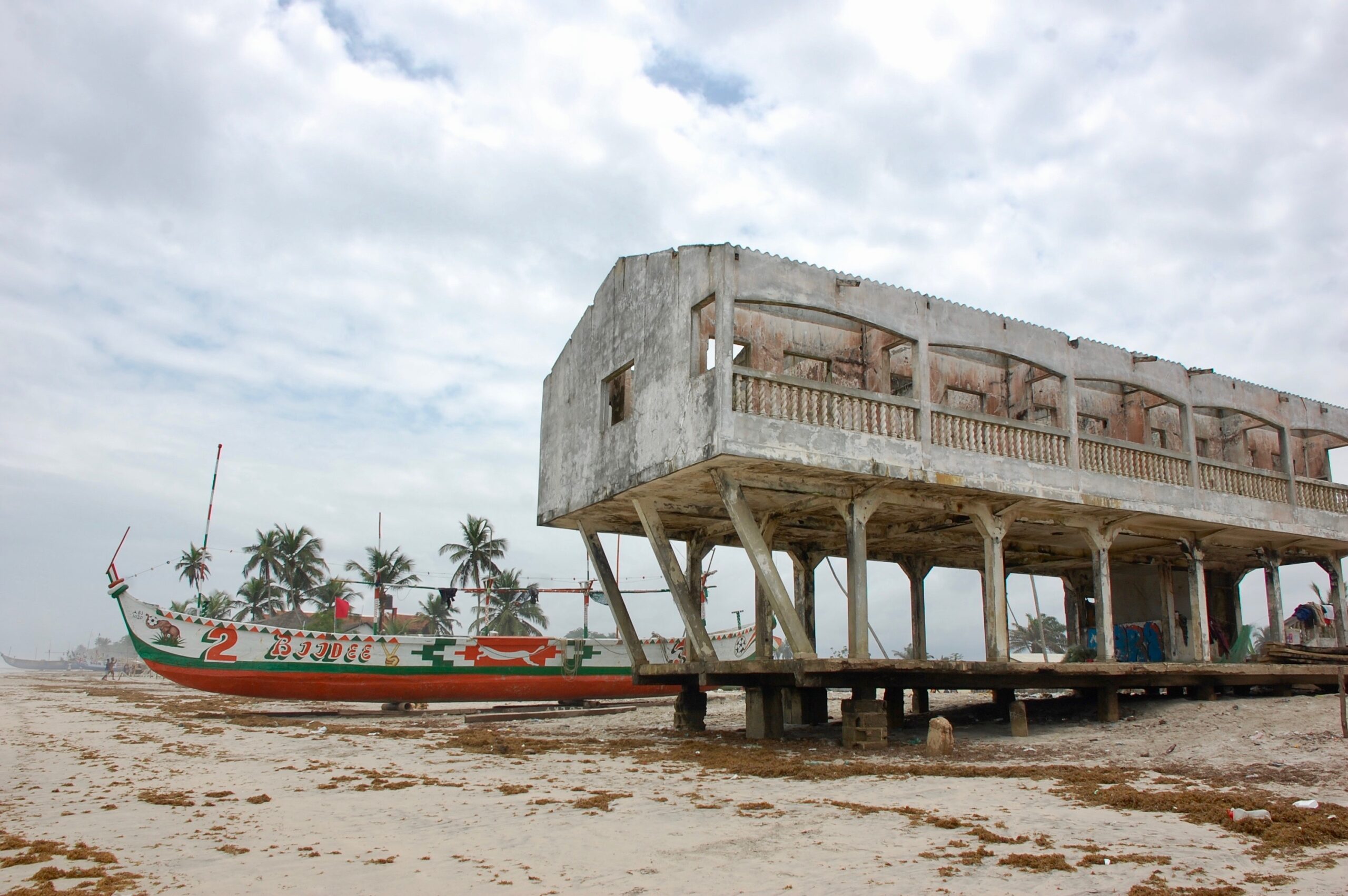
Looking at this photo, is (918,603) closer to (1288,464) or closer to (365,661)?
(1288,464)

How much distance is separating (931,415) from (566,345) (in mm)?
7356

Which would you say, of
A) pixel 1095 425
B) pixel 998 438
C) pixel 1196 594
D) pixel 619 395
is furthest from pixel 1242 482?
pixel 619 395

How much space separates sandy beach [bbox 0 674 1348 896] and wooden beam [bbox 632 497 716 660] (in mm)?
1546

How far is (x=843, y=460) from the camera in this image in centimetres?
1290

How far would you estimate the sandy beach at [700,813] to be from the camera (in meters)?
5.38

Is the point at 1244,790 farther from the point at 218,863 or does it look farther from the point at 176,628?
the point at 176,628

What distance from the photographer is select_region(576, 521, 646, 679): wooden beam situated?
1716cm

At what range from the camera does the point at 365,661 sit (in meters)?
23.4

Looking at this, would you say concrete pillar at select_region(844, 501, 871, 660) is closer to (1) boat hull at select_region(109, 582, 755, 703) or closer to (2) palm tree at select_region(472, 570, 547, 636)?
(1) boat hull at select_region(109, 582, 755, 703)

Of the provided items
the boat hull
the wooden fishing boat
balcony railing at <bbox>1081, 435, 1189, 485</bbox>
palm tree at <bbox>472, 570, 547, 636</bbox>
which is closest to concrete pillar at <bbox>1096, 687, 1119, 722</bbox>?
balcony railing at <bbox>1081, 435, 1189, 485</bbox>

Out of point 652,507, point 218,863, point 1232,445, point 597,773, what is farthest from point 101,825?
point 1232,445

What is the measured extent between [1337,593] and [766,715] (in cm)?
1474

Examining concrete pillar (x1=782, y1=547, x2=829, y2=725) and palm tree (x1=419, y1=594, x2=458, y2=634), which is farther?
palm tree (x1=419, y1=594, x2=458, y2=634)

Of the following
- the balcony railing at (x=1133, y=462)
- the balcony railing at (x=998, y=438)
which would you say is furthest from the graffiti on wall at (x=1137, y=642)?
the balcony railing at (x=998, y=438)
